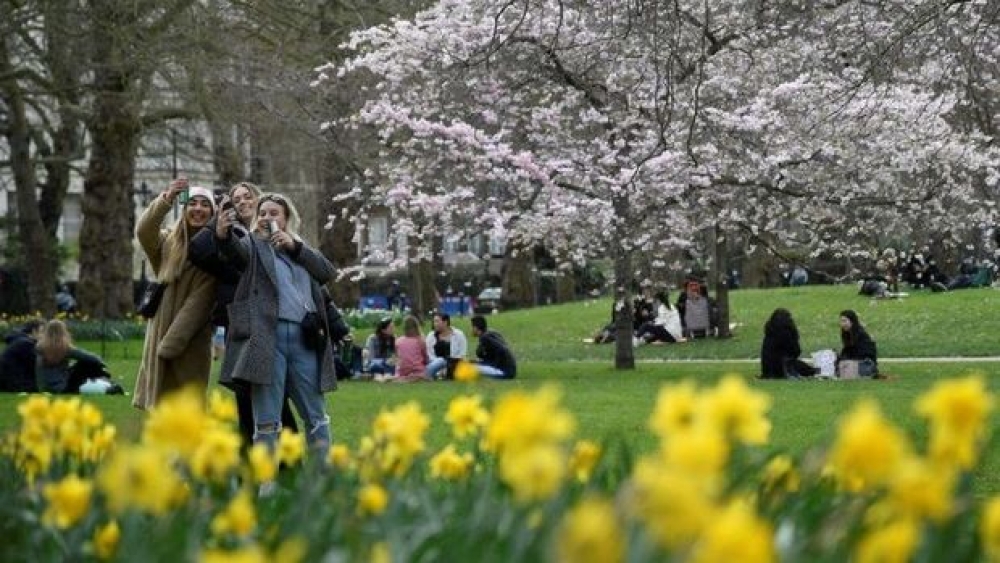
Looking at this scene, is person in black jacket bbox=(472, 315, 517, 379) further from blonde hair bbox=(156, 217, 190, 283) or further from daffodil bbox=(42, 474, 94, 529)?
daffodil bbox=(42, 474, 94, 529)

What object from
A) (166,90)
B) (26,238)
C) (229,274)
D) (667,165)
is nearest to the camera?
(229,274)

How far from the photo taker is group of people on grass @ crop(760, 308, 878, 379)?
70.7 ft

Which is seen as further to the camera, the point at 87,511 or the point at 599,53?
the point at 599,53

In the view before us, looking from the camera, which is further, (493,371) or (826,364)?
(826,364)

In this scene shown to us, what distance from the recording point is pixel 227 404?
199 inches

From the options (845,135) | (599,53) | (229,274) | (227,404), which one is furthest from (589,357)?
(227,404)

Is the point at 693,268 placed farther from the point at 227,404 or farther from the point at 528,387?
the point at 227,404

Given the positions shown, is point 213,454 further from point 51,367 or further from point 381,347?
point 381,347

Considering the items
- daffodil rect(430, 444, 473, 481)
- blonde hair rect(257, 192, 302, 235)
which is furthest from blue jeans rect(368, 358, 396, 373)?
daffodil rect(430, 444, 473, 481)

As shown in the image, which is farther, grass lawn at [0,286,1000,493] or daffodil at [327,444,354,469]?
grass lawn at [0,286,1000,493]

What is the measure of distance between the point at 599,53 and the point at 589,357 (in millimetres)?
10194

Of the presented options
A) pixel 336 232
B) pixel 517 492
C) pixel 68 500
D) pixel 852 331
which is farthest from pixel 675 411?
pixel 336 232

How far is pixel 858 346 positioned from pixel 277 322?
45.5 feet

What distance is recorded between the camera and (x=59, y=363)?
18203 mm
